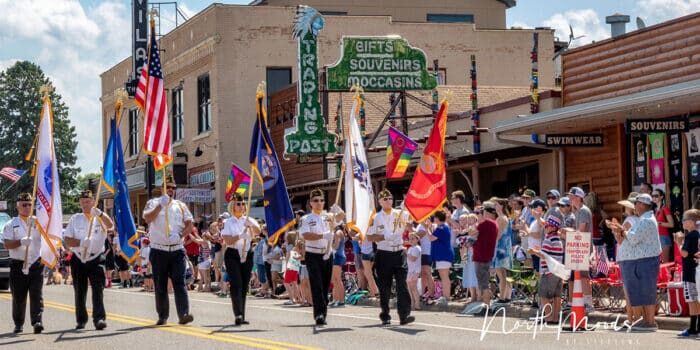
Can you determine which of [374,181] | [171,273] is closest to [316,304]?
[171,273]

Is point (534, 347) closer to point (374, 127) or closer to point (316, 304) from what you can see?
point (316, 304)

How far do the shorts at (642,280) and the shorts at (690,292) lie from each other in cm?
52

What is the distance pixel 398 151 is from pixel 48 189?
365 inches

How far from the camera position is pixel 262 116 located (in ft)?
64.9

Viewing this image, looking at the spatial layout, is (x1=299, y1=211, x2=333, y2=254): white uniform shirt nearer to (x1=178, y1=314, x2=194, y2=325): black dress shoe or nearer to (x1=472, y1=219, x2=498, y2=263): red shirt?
(x1=178, y1=314, x2=194, y2=325): black dress shoe

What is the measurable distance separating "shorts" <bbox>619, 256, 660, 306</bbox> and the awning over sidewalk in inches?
165

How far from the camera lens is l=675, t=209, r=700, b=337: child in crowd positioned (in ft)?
51.7

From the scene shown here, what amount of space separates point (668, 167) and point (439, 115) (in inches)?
216

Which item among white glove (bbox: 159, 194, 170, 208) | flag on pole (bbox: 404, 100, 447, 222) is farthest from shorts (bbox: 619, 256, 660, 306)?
white glove (bbox: 159, 194, 170, 208)

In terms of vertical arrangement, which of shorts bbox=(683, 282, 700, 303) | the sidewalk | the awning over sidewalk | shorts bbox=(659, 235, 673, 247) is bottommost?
the sidewalk

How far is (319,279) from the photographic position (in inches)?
709

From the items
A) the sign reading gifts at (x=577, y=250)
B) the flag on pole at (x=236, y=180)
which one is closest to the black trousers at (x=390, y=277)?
the sign reading gifts at (x=577, y=250)

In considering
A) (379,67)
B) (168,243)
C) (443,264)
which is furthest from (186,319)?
(379,67)

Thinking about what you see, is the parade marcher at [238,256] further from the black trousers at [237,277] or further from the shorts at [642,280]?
the shorts at [642,280]
